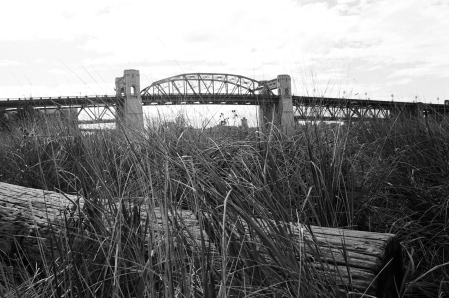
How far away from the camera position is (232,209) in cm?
183

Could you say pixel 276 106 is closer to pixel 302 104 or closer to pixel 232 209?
pixel 302 104

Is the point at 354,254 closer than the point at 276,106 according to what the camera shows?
Yes

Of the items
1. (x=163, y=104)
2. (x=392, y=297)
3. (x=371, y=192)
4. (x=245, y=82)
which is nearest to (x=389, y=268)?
(x=392, y=297)

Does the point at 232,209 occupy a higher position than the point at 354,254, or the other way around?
the point at 232,209

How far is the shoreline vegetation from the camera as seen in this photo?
1701 millimetres

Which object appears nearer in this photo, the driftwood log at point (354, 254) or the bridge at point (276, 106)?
the driftwood log at point (354, 254)

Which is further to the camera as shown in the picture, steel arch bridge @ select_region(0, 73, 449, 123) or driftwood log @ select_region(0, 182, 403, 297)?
steel arch bridge @ select_region(0, 73, 449, 123)

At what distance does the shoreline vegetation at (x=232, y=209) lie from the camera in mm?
1701

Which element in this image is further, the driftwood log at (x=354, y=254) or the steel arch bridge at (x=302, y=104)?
the steel arch bridge at (x=302, y=104)

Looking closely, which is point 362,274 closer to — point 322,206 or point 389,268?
point 389,268

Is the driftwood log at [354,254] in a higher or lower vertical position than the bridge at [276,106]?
lower

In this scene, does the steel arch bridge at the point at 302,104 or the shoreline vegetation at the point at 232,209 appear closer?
the shoreline vegetation at the point at 232,209

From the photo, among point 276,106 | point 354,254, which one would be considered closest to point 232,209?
point 354,254

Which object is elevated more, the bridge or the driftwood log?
the bridge
